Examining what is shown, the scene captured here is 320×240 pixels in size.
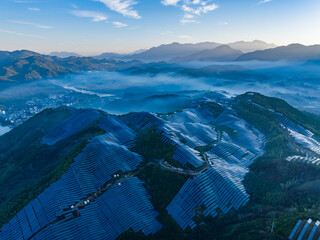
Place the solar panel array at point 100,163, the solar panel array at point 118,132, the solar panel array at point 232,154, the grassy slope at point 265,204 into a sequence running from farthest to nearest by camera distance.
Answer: the solar panel array at point 118,132 < the solar panel array at point 232,154 < the solar panel array at point 100,163 < the grassy slope at point 265,204

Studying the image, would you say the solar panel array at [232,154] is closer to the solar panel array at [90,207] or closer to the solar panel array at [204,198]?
the solar panel array at [204,198]

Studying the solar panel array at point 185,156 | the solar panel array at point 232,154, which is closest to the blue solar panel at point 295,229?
the solar panel array at point 185,156

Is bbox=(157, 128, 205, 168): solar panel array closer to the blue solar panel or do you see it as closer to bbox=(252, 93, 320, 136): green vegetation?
the blue solar panel

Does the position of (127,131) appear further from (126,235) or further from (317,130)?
(317,130)

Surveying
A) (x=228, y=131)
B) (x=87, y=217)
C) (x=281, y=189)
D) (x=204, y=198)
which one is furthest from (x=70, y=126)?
(x=281, y=189)

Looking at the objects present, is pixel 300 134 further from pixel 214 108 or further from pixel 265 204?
pixel 265 204

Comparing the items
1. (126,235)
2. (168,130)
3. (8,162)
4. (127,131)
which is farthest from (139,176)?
(8,162)

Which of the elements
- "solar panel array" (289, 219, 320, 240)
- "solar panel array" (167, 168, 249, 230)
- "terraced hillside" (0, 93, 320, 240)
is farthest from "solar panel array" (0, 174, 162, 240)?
"solar panel array" (289, 219, 320, 240)
